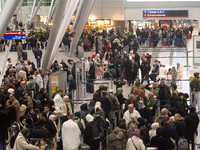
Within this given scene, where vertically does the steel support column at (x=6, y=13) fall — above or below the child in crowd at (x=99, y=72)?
above

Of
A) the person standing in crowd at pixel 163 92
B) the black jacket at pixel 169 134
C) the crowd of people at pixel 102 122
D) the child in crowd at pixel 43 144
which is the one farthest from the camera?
the person standing in crowd at pixel 163 92

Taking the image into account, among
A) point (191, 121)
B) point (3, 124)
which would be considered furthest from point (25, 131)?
point (191, 121)

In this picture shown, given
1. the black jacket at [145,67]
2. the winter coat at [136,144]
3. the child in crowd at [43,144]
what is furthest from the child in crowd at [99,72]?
the child in crowd at [43,144]

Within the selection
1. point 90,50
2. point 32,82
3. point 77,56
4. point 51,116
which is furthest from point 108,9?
point 51,116

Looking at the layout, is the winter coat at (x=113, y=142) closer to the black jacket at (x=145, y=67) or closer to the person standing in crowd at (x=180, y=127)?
the person standing in crowd at (x=180, y=127)

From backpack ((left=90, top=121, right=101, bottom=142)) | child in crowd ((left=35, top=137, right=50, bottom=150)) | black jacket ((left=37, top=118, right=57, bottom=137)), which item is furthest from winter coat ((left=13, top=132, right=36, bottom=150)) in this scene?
backpack ((left=90, top=121, right=101, bottom=142))

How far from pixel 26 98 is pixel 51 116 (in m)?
2.29

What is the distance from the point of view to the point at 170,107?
33.8 ft

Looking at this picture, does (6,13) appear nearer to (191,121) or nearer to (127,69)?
(191,121)

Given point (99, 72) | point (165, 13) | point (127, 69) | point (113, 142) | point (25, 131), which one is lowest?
point (113, 142)

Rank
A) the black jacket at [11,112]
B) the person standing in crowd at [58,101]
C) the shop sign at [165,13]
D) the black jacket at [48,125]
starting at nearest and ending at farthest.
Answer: the black jacket at [48,125] < the black jacket at [11,112] < the person standing in crowd at [58,101] < the shop sign at [165,13]

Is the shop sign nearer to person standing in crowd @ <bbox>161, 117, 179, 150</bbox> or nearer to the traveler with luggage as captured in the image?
person standing in crowd @ <bbox>161, 117, 179, 150</bbox>

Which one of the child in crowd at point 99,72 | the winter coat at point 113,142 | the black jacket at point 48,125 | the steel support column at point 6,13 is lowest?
the winter coat at point 113,142

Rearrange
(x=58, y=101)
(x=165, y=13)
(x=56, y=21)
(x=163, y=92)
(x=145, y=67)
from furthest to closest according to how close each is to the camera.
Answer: (x=165, y=13)
(x=145, y=67)
(x=56, y=21)
(x=163, y=92)
(x=58, y=101)
